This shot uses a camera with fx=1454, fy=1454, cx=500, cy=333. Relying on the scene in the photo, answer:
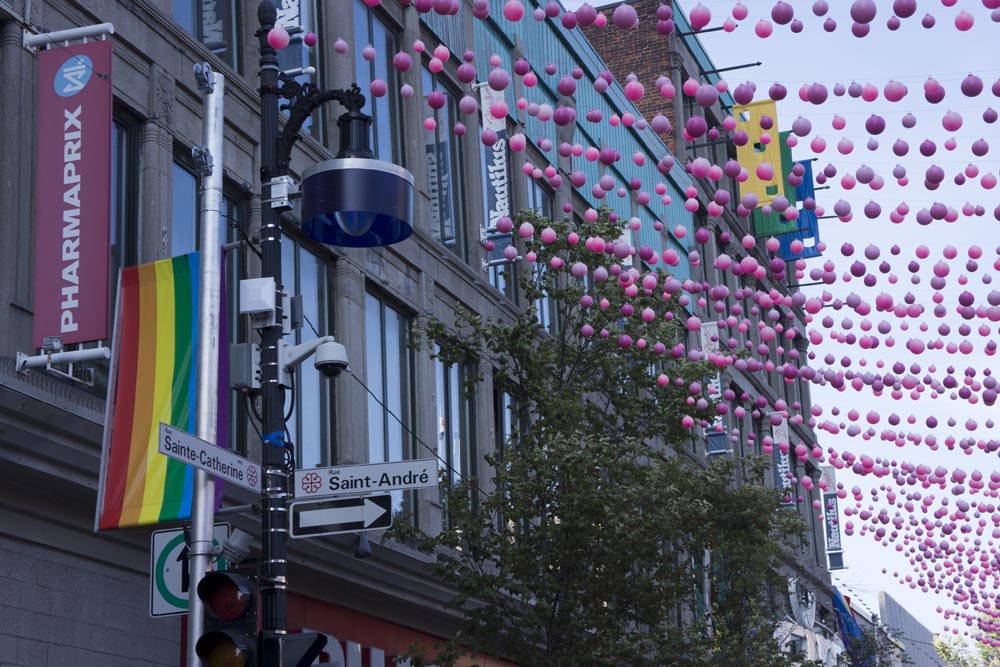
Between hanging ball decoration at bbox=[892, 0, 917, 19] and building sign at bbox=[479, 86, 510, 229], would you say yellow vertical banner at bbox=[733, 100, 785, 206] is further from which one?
hanging ball decoration at bbox=[892, 0, 917, 19]

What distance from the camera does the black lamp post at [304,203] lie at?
11.1 metres

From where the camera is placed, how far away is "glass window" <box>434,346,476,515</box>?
2592 cm

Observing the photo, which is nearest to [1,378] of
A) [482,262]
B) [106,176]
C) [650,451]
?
[106,176]

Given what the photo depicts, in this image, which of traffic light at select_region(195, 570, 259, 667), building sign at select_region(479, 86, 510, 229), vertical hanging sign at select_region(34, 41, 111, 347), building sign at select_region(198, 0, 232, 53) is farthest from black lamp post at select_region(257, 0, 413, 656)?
building sign at select_region(479, 86, 510, 229)

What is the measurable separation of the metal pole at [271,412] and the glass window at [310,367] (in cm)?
857

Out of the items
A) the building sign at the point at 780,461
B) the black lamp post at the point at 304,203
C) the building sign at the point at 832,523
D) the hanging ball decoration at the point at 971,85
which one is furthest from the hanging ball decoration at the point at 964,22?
the building sign at the point at 832,523

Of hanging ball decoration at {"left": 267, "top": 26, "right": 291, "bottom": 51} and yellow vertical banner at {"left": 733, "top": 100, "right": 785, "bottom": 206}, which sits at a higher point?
yellow vertical banner at {"left": 733, "top": 100, "right": 785, "bottom": 206}

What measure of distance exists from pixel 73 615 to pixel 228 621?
19.2 feet

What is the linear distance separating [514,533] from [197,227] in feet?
19.8

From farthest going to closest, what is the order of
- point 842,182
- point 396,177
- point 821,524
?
1. point 821,524
2. point 842,182
3. point 396,177

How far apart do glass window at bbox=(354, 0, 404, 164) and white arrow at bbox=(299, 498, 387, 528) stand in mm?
13453

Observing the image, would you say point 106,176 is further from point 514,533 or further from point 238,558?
point 514,533

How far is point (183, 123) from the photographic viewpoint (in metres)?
18.2

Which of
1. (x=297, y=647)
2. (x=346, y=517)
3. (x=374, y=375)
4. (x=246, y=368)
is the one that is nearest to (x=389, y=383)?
(x=374, y=375)
